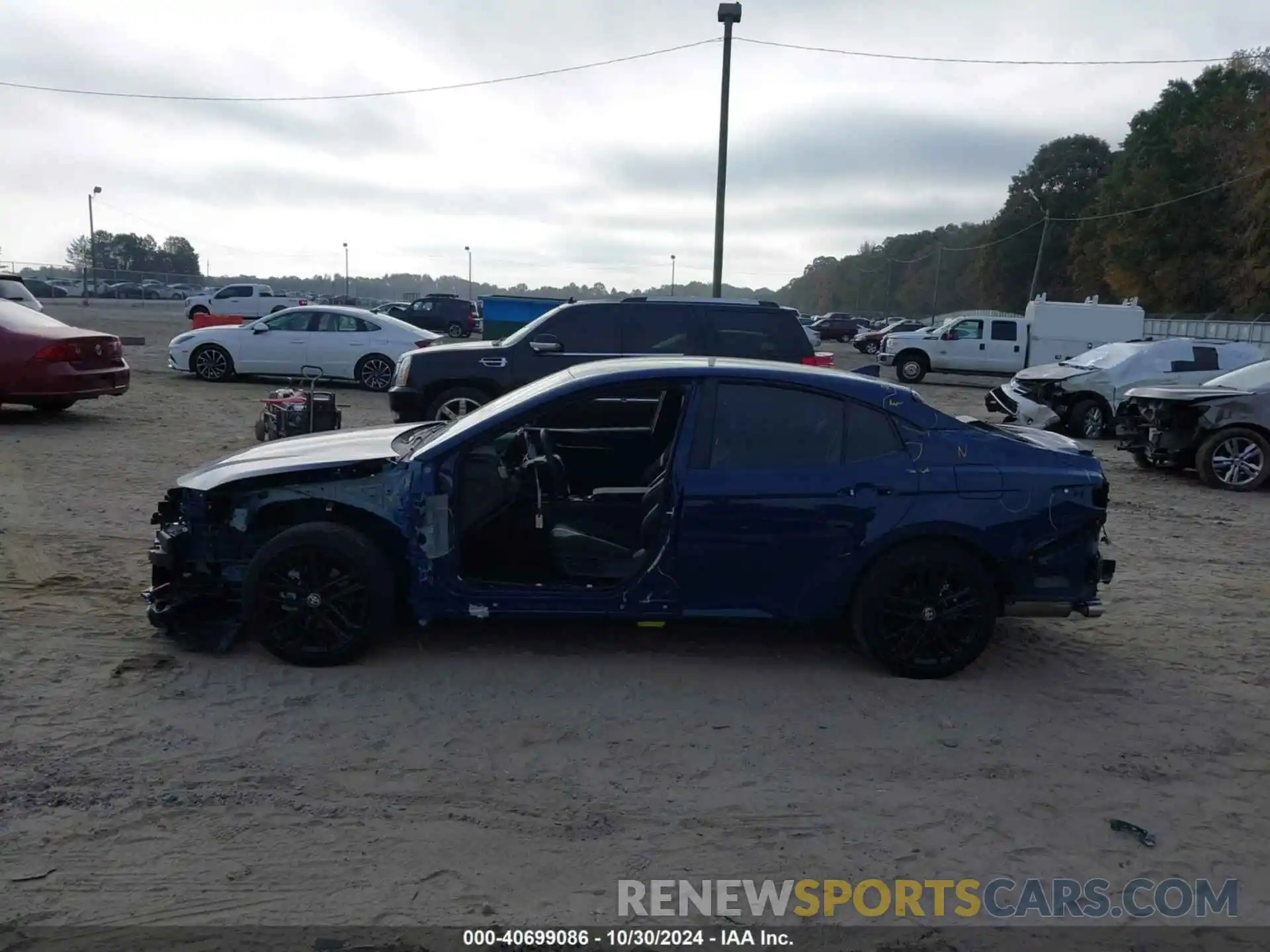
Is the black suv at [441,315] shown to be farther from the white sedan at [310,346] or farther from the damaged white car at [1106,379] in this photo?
the damaged white car at [1106,379]

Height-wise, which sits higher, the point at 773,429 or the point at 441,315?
the point at 441,315

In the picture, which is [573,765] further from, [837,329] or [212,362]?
[837,329]

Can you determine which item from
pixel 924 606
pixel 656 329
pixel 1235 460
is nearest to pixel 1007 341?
pixel 1235 460

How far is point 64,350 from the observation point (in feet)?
40.6

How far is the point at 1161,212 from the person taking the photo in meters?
57.2

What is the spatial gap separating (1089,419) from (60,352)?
14.3m

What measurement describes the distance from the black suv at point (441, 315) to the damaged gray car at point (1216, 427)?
3443cm

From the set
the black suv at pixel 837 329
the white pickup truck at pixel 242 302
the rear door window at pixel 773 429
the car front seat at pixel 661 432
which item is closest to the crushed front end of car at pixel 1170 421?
the car front seat at pixel 661 432

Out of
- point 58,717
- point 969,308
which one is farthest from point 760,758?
point 969,308

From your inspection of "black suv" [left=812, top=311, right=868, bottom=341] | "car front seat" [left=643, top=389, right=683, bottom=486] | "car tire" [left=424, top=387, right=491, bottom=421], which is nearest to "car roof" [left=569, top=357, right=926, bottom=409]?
"car front seat" [left=643, top=389, right=683, bottom=486]

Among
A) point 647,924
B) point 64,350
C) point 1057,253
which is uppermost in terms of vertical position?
point 1057,253

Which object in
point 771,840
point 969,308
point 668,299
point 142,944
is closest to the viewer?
point 142,944

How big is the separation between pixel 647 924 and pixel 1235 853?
2216 mm

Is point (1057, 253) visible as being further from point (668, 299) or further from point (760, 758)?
point (760, 758)
